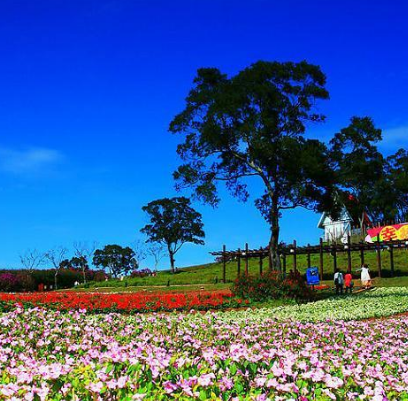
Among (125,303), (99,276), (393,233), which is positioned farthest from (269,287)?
(99,276)

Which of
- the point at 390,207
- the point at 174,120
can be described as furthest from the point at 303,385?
the point at 390,207

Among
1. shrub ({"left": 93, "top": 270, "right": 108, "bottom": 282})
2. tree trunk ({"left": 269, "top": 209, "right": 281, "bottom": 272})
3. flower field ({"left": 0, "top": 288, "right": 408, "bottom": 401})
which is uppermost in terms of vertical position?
tree trunk ({"left": 269, "top": 209, "right": 281, "bottom": 272})

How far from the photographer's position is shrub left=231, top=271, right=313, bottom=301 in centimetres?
2194

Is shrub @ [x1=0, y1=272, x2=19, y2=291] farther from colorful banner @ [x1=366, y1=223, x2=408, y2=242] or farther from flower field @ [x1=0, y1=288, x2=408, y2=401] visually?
flower field @ [x1=0, y1=288, x2=408, y2=401]

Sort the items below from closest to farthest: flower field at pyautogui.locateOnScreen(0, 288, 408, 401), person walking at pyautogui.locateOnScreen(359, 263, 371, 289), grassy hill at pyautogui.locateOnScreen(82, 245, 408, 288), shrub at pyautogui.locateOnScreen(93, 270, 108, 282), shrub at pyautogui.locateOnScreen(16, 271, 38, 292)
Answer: flower field at pyautogui.locateOnScreen(0, 288, 408, 401) → person walking at pyautogui.locateOnScreen(359, 263, 371, 289) → grassy hill at pyautogui.locateOnScreen(82, 245, 408, 288) → shrub at pyautogui.locateOnScreen(16, 271, 38, 292) → shrub at pyautogui.locateOnScreen(93, 270, 108, 282)

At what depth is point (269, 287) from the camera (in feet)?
72.1

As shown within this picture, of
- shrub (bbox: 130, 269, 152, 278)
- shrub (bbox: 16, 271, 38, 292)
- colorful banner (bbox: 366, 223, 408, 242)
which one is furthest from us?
shrub (bbox: 130, 269, 152, 278)

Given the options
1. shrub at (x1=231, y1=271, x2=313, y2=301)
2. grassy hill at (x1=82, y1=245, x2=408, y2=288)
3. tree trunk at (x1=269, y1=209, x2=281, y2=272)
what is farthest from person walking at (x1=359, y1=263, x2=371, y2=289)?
shrub at (x1=231, y1=271, x2=313, y2=301)

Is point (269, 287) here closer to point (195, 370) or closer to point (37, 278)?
point (195, 370)

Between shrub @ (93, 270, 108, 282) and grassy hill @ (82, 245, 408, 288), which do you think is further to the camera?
shrub @ (93, 270, 108, 282)

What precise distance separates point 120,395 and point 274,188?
896 inches

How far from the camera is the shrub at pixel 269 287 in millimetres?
21938

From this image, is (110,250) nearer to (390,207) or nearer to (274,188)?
(390,207)

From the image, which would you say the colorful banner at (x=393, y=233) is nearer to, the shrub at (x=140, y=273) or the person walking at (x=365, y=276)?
the person walking at (x=365, y=276)
